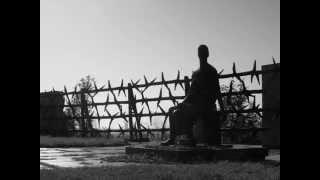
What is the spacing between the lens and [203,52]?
9.42 metres

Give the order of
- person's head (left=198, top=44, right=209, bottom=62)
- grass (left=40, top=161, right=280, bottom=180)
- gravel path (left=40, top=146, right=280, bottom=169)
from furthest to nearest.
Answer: person's head (left=198, top=44, right=209, bottom=62) < gravel path (left=40, top=146, right=280, bottom=169) < grass (left=40, top=161, right=280, bottom=180)

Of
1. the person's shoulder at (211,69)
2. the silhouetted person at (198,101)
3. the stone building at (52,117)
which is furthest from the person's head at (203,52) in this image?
the stone building at (52,117)

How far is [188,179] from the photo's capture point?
16.6ft

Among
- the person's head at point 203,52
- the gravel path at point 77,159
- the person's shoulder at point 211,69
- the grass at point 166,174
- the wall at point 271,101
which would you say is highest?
the person's head at point 203,52

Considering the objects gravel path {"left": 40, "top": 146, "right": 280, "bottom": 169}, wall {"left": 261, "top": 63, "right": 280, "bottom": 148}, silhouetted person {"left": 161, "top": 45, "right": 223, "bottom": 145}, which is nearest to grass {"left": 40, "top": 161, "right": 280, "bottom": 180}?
gravel path {"left": 40, "top": 146, "right": 280, "bottom": 169}

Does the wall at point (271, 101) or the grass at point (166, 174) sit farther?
the wall at point (271, 101)

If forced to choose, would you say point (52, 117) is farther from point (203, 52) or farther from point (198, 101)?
point (203, 52)

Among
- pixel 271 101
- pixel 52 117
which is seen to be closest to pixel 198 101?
pixel 271 101

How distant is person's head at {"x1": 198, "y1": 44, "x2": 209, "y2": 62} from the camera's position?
9406 millimetres

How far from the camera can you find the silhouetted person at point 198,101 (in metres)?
9.25

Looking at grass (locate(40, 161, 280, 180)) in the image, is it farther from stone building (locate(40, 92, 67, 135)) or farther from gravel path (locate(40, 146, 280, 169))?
stone building (locate(40, 92, 67, 135))

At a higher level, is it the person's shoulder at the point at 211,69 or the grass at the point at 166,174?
the person's shoulder at the point at 211,69

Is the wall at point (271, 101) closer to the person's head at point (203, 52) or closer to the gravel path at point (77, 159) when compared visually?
the gravel path at point (77, 159)

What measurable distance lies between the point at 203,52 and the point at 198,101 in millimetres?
1062
